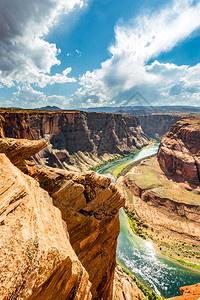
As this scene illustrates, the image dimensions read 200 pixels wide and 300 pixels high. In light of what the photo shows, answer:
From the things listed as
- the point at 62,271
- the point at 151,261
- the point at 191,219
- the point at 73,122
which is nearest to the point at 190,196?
the point at 191,219

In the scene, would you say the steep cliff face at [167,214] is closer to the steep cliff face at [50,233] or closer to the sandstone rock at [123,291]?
the sandstone rock at [123,291]

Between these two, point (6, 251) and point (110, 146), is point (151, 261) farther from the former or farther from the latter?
point (110, 146)

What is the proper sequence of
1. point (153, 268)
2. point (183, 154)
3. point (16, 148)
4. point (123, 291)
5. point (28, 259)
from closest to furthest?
point (28, 259) < point (16, 148) < point (123, 291) < point (153, 268) < point (183, 154)

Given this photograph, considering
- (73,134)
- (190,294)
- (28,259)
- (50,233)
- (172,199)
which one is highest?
(28,259)

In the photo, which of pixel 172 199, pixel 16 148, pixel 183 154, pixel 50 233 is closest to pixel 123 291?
pixel 50 233

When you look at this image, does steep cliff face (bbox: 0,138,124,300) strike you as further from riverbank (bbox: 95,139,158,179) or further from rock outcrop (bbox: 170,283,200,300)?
riverbank (bbox: 95,139,158,179)

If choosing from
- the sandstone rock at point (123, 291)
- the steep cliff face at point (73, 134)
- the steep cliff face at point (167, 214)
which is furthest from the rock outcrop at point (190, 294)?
the steep cliff face at point (73, 134)

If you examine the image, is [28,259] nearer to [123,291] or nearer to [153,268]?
[123,291]

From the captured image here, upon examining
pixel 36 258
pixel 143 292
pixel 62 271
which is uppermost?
pixel 36 258

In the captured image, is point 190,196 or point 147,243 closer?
point 147,243
